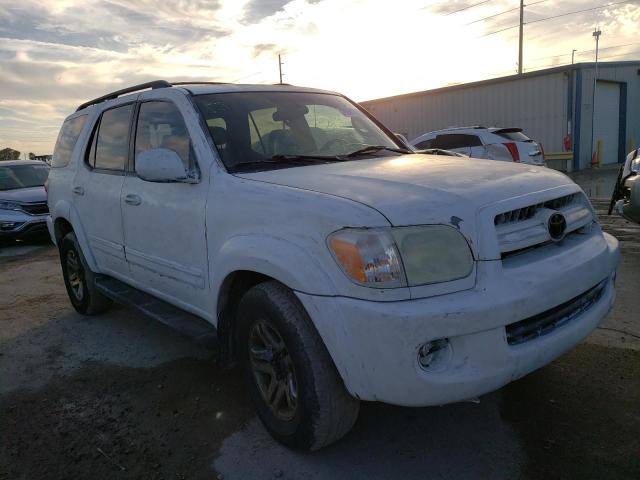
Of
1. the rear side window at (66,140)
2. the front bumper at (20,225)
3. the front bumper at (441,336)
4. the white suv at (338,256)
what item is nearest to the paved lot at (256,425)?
the white suv at (338,256)

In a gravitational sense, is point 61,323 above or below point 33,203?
below

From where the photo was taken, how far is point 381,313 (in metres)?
2.07

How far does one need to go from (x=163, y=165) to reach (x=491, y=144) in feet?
30.0

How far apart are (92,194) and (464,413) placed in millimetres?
3219

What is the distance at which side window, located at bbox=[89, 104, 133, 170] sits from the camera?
401 centimetres

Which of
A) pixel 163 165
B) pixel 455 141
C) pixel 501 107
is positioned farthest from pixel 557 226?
pixel 501 107

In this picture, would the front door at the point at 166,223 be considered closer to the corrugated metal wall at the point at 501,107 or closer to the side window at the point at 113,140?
the side window at the point at 113,140

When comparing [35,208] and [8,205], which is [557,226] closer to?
[35,208]

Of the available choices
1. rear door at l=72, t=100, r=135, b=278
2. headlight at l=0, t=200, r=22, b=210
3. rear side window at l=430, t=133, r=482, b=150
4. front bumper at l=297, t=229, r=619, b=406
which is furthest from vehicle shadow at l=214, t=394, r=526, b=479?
rear side window at l=430, t=133, r=482, b=150

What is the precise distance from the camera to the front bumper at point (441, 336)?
2074mm

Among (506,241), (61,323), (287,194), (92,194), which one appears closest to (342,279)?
(287,194)

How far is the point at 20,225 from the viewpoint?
9.56 m

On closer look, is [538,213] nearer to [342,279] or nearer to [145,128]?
[342,279]

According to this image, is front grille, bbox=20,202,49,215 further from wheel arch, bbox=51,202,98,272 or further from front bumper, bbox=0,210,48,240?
wheel arch, bbox=51,202,98,272
